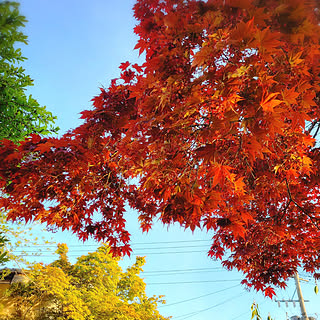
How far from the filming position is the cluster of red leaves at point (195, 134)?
6.93 feet

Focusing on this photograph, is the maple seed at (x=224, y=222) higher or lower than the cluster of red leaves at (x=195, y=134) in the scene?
lower

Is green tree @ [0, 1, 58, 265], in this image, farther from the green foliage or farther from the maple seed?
the maple seed

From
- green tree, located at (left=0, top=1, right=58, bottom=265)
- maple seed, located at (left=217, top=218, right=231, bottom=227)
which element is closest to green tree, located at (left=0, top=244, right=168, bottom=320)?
green tree, located at (left=0, top=1, right=58, bottom=265)

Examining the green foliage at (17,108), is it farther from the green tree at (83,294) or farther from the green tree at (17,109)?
the green tree at (83,294)

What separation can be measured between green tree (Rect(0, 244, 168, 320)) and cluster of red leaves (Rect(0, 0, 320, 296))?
234 inches

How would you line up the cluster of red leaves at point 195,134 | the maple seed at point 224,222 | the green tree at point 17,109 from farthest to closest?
the green tree at point 17,109 → the maple seed at point 224,222 → the cluster of red leaves at point 195,134

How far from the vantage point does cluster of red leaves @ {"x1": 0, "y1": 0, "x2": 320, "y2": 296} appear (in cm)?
211

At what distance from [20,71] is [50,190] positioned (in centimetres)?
543

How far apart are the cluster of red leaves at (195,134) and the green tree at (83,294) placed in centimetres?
594

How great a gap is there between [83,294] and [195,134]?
971 cm

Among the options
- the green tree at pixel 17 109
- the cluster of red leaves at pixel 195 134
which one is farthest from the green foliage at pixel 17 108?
the cluster of red leaves at pixel 195 134

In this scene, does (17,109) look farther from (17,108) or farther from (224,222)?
(224,222)

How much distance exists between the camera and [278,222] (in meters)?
4.88

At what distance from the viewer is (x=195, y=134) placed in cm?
266
